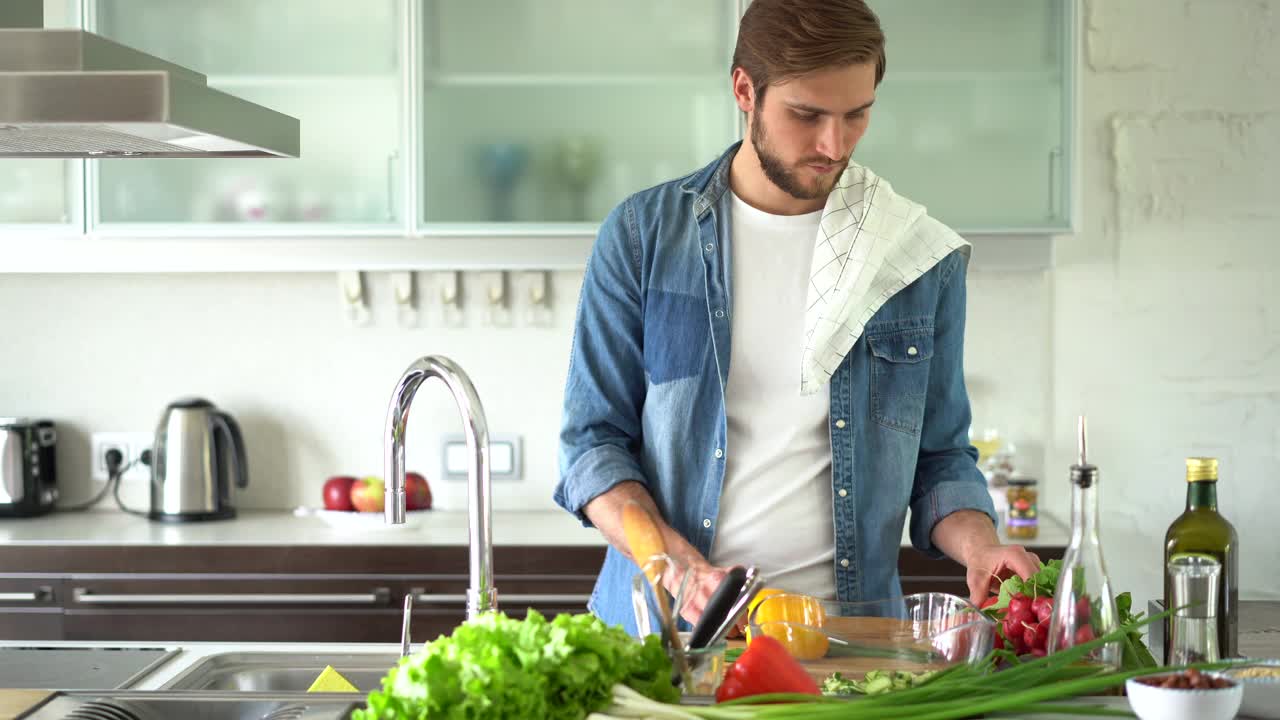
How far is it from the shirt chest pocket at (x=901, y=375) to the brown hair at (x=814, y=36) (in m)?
0.37

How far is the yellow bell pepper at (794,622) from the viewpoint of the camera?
122 cm

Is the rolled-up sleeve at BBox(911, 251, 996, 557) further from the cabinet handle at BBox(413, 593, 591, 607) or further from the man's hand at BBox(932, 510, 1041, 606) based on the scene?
the cabinet handle at BBox(413, 593, 591, 607)

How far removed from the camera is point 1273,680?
1.10m

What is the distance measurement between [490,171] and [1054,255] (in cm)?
138

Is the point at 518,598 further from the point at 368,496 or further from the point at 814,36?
the point at 814,36

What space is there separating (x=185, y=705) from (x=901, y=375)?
1001 mm

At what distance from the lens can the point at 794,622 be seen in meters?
1.25

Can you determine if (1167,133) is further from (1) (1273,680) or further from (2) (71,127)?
(2) (71,127)

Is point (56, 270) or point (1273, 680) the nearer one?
point (1273, 680)

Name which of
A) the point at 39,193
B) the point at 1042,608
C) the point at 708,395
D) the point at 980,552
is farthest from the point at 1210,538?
the point at 39,193

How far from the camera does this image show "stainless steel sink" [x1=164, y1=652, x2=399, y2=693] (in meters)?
1.48

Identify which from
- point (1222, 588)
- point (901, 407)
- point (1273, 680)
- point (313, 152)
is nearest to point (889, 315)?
point (901, 407)

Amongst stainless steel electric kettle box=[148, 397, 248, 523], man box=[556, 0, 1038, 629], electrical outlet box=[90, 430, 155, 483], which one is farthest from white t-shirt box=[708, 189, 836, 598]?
electrical outlet box=[90, 430, 155, 483]

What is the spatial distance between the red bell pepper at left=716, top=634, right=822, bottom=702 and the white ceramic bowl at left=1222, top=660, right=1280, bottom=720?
14.9 inches
